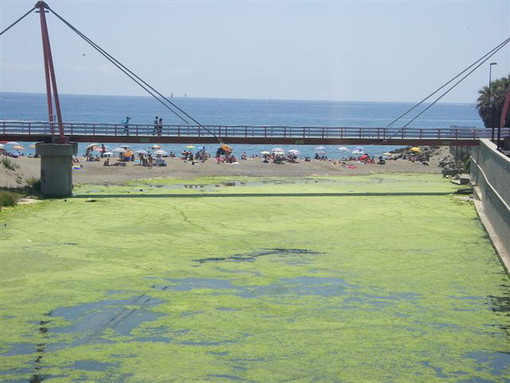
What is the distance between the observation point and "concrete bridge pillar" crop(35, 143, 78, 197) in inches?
2047

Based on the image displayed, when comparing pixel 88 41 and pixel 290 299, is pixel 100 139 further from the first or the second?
pixel 290 299

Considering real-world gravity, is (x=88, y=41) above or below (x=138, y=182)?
A: above

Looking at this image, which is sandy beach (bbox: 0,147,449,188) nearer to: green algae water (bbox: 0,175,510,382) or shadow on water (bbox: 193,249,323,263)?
green algae water (bbox: 0,175,510,382)

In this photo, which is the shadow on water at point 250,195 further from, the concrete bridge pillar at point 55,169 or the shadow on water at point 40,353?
the shadow on water at point 40,353

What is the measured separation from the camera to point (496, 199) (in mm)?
38781

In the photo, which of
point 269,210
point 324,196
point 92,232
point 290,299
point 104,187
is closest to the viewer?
point 290,299

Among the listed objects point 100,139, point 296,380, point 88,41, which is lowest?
point 296,380

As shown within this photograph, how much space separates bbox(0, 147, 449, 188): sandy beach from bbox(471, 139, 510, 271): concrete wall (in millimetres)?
22199

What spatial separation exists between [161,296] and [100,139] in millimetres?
30155

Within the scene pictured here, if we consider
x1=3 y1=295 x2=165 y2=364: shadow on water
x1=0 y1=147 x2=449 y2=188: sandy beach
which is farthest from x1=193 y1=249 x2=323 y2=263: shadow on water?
x1=0 y1=147 x2=449 y2=188: sandy beach

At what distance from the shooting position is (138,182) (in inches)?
2483

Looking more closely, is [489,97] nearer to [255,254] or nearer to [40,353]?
[255,254]

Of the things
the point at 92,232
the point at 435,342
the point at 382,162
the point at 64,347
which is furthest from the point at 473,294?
the point at 382,162

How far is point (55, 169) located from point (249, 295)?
28631 mm
